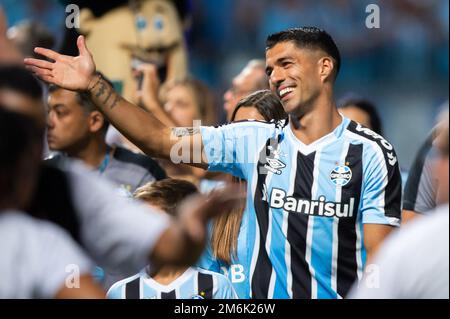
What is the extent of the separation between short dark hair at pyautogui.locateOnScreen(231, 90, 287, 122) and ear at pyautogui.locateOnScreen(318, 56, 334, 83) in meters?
0.45

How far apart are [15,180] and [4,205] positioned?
0.20 feet

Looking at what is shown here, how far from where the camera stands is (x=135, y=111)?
3742mm

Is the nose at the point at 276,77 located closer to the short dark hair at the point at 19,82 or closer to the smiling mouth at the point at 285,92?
the smiling mouth at the point at 285,92

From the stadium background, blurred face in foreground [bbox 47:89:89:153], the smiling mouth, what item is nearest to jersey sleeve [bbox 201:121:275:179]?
the smiling mouth

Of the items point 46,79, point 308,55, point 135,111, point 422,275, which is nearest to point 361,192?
point 308,55

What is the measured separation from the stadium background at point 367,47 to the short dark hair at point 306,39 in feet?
18.4

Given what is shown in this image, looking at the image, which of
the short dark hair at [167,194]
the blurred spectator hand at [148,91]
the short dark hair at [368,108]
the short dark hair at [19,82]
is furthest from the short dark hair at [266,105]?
the short dark hair at [19,82]

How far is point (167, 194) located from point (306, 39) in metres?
0.86

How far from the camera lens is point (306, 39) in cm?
406

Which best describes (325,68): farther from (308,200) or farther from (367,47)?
(367,47)

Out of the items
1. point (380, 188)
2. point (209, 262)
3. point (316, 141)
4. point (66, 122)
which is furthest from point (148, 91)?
point (380, 188)

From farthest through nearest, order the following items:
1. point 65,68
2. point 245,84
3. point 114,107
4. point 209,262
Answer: point 245,84, point 209,262, point 114,107, point 65,68

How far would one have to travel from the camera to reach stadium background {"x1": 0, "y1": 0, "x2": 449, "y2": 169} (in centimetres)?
1004

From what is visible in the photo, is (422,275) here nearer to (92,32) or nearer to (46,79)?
(46,79)
